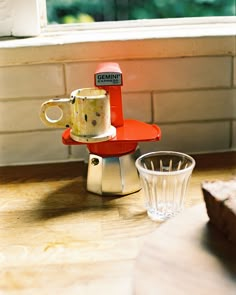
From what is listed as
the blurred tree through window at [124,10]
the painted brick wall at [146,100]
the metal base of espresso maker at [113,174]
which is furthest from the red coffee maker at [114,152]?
the blurred tree through window at [124,10]

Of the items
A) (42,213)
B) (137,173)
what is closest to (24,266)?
(42,213)

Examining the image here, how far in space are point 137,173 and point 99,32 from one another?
0.33 metres

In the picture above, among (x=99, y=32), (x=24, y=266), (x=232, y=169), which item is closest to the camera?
(x=24, y=266)

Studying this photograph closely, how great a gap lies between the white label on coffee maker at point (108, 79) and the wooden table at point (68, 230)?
0.58 ft

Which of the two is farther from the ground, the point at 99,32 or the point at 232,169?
the point at 99,32

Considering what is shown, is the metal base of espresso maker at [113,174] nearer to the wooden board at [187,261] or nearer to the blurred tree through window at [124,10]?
the wooden board at [187,261]

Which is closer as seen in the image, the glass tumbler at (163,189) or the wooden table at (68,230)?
the wooden table at (68,230)

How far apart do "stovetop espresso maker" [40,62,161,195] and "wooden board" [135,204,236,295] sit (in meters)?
0.19

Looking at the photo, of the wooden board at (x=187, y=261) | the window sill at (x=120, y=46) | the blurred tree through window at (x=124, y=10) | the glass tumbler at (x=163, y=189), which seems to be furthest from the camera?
the blurred tree through window at (x=124, y=10)

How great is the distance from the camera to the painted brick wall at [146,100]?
3.18 ft

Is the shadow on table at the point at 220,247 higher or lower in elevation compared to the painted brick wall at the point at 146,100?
lower

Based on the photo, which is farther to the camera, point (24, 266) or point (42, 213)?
point (42, 213)

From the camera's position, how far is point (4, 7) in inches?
39.6

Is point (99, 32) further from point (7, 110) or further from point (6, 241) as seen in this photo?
point (6, 241)
